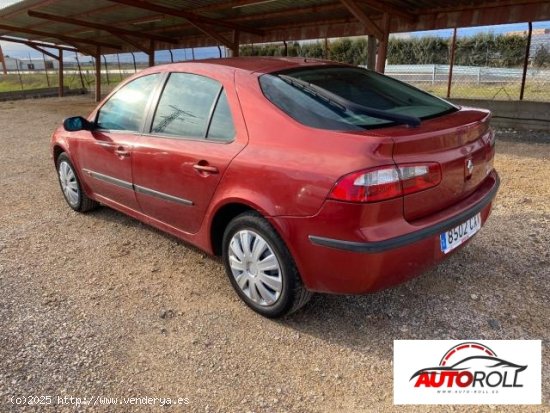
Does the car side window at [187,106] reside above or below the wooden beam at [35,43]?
below

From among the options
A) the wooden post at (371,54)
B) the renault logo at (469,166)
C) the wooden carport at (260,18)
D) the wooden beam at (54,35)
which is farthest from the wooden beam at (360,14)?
the wooden beam at (54,35)

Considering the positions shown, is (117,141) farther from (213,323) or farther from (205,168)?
(213,323)

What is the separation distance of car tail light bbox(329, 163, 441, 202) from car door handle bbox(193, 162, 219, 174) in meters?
0.90

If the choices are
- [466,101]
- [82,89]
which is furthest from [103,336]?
[82,89]

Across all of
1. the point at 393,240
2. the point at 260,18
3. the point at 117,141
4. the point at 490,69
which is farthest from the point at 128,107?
the point at 490,69

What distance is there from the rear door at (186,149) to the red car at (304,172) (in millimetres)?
11

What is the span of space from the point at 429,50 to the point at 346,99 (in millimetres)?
20944

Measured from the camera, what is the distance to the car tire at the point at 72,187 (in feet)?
15.1

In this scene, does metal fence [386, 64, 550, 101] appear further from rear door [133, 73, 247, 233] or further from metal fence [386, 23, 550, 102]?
rear door [133, 73, 247, 233]

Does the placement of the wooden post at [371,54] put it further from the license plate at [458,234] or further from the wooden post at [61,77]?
the wooden post at [61,77]

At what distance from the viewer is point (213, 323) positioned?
2.80 meters

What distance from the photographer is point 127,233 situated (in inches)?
167

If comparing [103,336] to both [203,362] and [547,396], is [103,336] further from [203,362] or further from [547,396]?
[547,396]

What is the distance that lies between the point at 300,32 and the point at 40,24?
10033mm
